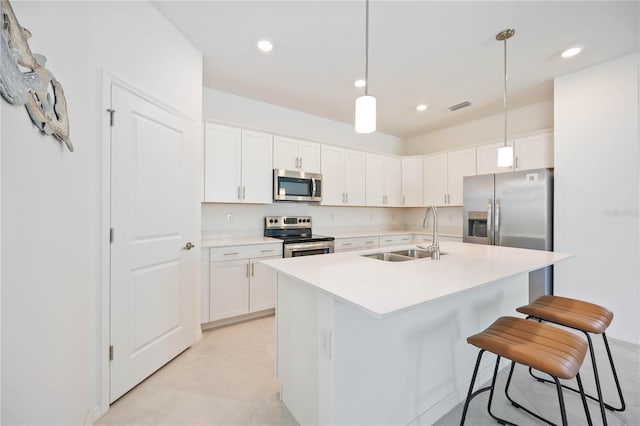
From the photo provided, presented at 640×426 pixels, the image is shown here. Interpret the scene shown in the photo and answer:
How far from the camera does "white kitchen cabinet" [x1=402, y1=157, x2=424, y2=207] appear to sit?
4648mm

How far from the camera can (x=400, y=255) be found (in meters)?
2.15

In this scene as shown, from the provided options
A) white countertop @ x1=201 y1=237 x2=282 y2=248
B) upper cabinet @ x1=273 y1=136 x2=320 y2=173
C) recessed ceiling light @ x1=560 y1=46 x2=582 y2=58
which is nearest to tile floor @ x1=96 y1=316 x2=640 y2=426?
white countertop @ x1=201 y1=237 x2=282 y2=248

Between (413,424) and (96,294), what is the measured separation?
198 centimetres

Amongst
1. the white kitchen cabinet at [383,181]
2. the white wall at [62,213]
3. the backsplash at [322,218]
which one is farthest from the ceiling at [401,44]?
the backsplash at [322,218]

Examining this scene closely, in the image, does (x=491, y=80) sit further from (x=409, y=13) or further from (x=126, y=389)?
(x=126, y=389)

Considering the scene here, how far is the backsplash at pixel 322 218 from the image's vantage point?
331cm

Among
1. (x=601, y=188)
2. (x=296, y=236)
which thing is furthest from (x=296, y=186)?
(x=601, y=188)

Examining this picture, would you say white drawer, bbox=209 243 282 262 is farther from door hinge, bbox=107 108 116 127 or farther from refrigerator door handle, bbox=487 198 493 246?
refrigerator door handle, bbox=487 198 493 246

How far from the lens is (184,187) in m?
2.24

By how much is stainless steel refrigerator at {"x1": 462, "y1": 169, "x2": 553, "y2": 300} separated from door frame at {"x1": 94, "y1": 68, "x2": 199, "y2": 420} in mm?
3869

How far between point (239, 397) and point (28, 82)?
1.92 m

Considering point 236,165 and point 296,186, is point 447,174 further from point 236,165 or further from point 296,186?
point 236,165

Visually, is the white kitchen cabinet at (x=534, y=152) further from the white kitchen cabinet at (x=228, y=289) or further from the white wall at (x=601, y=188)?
the white kitchen cabinet at (x=228, y=289)

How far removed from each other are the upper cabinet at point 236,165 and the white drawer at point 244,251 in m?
0.58
